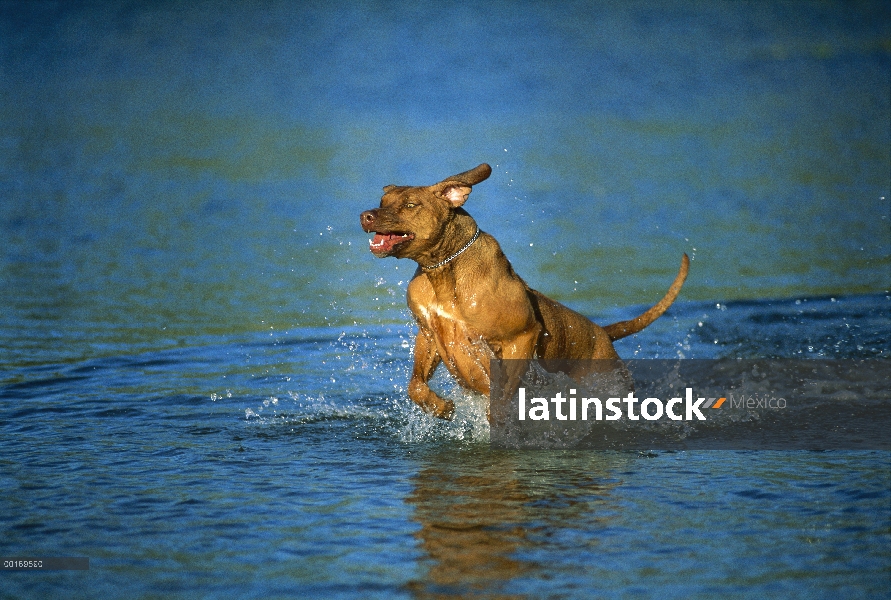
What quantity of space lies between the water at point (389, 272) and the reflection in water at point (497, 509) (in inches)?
1.0

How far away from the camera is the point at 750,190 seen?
1969cm

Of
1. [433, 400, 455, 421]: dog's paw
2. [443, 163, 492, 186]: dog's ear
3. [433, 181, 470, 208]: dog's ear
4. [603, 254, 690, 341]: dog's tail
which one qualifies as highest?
[443, 163, 492, 186]: dog's ear

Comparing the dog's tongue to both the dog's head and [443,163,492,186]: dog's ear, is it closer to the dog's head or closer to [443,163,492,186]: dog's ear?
the dog's head

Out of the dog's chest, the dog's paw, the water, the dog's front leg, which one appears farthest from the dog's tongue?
the water

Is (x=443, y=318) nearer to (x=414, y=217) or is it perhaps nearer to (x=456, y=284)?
(x=456, y=284)

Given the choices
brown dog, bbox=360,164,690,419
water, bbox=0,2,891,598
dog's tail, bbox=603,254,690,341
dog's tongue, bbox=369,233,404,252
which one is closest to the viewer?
water, bbox=0,2,891,598

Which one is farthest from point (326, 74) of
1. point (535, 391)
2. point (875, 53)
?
point (535, 391)

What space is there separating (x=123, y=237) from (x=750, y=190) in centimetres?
966

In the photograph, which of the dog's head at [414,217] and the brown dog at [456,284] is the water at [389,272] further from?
the dog's head at [414,217]

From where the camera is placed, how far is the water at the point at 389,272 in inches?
233

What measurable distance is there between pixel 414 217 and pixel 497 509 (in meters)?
1.99

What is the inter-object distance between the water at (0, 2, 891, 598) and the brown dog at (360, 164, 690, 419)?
626 millimetres

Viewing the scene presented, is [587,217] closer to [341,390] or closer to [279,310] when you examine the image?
[279,310]

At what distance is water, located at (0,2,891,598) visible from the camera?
5.92 m
